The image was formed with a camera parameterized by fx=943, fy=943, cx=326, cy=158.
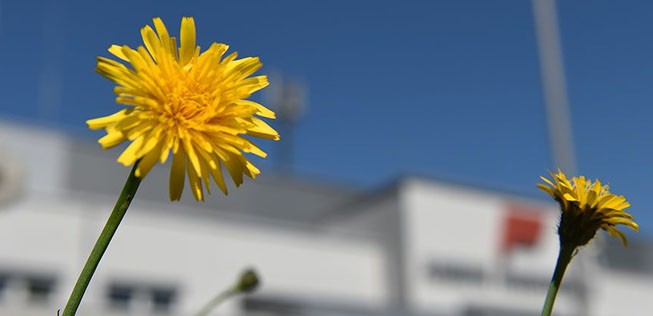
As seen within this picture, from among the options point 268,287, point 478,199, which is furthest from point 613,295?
point 268,287

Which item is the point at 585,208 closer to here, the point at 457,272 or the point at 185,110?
the point at 185,110

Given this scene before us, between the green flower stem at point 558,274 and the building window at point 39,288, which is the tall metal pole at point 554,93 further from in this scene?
the green flower stem at point 558,274

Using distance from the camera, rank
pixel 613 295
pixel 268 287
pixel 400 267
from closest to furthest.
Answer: pixel 268 287, pixel 400 267, pixel 613 295

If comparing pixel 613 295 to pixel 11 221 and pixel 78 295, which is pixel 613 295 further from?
pixel 78 295

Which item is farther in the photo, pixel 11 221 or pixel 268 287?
pixel 268 287

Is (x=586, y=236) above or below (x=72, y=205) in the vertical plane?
below

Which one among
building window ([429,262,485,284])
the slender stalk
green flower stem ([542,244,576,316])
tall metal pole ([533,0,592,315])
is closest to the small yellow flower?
green flower stem ([542,244,576,316])

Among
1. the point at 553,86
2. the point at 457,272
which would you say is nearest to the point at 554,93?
the point at 553,86

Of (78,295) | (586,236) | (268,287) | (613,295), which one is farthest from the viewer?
(613,295)

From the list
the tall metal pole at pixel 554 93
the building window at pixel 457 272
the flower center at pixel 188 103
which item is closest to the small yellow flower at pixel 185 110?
the flower center at pixel 188 103
